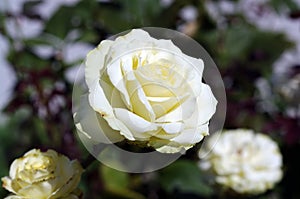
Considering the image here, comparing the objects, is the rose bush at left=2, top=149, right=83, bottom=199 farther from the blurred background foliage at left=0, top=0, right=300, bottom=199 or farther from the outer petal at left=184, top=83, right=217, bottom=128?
the blurred background foliage at left=0, top=0, right=300, bottom=199

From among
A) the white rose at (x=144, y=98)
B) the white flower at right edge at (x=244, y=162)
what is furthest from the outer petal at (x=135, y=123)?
the white flower at right edge at (x=244, y=162)

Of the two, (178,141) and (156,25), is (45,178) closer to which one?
(178,141)

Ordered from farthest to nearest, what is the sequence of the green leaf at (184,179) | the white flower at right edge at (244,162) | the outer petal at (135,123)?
the green leaf at (184,179)
the white flower at right edge at (244,162)
the outer petal at (135,123)

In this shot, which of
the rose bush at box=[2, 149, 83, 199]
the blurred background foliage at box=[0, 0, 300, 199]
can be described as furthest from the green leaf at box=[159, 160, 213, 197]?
the rose bush at box=[2, 149, 83, 199]

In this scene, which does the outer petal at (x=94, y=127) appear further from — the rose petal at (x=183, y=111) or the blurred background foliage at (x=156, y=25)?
the blurred background foliage at (x=156, y=25)

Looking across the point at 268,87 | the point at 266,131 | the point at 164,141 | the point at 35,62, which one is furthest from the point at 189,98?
the point at 268,87

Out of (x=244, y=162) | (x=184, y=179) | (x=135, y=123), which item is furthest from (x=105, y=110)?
(x=184, y=179)
